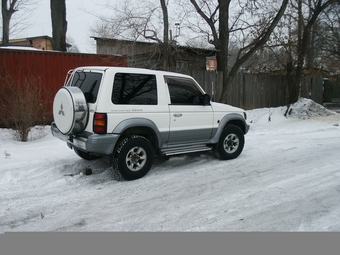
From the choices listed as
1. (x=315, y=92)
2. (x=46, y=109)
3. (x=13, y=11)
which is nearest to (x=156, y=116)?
(x=46, y=109)

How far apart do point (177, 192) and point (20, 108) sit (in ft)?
16.8

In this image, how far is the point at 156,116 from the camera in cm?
548

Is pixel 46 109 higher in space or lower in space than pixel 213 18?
lower

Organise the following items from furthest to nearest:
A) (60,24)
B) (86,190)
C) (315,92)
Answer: (315,92) → (60,24) → (86,190)

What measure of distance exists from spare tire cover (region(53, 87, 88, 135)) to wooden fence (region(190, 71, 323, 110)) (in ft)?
27.8

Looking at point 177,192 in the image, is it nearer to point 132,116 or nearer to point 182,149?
point 182,149

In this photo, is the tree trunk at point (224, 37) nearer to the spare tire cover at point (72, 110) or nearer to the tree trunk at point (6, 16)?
the spare tire cover at point (72, 110)

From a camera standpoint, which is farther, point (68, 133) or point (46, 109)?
point (46, 109)

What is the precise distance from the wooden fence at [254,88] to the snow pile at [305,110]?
1597mm

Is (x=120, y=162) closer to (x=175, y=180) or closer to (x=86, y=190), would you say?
(x=86, y=190)

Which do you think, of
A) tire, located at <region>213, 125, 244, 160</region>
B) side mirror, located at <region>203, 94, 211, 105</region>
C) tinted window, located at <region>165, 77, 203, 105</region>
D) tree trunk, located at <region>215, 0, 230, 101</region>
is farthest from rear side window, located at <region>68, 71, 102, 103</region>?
tree trunk, located at <region>215, 0, 230, 101</region>

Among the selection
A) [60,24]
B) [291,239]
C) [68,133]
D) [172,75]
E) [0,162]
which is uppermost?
[60,24]

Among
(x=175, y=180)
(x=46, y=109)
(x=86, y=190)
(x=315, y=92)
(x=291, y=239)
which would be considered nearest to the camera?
(x=291, y=239)

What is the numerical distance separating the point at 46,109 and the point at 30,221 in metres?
6.28
